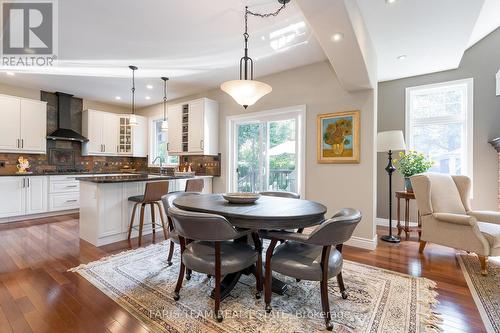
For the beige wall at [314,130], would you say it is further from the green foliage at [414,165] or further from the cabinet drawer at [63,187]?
the cabinet drawer at [63,187]

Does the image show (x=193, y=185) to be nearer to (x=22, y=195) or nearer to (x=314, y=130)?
(x=314, y=130)

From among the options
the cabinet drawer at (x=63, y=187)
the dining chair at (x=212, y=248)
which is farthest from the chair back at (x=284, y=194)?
the cabinet drawer at (x=63, y=187)

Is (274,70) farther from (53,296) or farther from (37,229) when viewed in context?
(37,229)

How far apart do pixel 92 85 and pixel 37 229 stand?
2969 mm

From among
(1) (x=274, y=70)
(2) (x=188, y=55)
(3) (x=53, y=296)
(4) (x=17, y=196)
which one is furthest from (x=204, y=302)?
(4) (x=17, y=196)

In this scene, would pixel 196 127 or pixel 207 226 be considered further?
pixel 196 127

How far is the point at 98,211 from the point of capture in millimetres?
3324

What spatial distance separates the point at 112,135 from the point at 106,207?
12.2 feet

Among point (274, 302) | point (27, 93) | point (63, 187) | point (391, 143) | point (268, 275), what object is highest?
point (27, 93)

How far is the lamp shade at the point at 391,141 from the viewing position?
139 inches

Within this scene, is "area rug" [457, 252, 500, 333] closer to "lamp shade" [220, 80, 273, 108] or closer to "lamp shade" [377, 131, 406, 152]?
"lamp shade" [377, 131, 406, 152]

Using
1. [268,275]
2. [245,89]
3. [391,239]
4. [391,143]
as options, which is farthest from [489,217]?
[245,89]

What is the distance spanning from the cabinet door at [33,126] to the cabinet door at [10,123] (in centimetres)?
8

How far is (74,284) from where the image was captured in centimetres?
228
